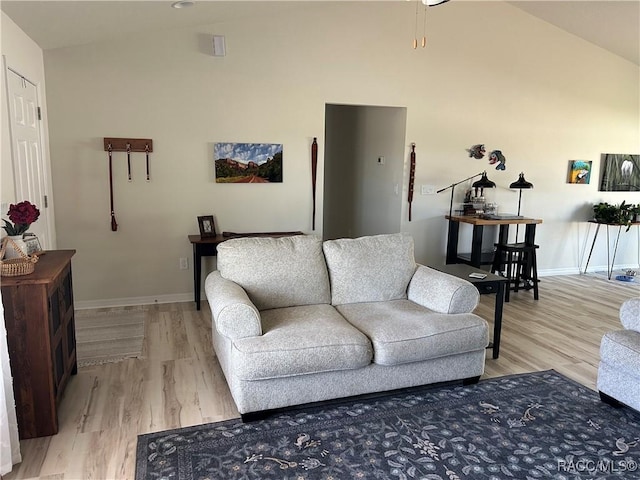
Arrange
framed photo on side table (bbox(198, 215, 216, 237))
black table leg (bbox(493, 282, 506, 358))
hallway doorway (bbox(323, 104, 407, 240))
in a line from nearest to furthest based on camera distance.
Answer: black table leg (bbox(493, 282, 506, 358)) → framed photo on side table (bbox(198, 215, 216, 237)) → hallway doorway (bbox(323, 104, 407, 240))

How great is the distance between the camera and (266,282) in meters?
2.88

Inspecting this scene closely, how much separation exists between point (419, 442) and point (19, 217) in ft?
7.47

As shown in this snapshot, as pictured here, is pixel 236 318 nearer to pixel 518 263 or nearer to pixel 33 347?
pixel 33 347

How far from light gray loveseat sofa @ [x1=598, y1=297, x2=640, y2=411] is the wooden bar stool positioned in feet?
7.01

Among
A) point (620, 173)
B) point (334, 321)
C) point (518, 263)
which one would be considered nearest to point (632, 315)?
point (334, 321)

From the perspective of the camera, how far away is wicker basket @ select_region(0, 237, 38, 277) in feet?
7.06

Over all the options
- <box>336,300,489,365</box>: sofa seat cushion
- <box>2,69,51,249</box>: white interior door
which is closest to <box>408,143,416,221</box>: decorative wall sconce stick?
<box>336,300,489,365</box>: sofa seat cushion

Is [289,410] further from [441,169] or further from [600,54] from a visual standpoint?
[600,54]

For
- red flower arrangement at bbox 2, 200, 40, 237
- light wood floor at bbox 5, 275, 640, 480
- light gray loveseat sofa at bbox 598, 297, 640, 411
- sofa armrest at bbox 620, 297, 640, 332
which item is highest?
red flower arrangement at bbox 2, 200, 40, 237

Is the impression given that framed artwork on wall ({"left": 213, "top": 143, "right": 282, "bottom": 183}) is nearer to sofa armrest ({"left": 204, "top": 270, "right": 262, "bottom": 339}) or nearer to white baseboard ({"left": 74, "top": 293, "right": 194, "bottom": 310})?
white baseboard ({"left": 74, "top": 293, "right": 194, "bottom": 310})

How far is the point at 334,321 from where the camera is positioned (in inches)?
104

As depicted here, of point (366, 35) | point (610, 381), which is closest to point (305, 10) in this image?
point (366, 35)

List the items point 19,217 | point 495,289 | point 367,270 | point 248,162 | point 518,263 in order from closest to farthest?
point 19,217 → point 367,270 → point 495,289 → point 248,162 → point 518,263

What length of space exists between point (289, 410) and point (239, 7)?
3.23 meters
